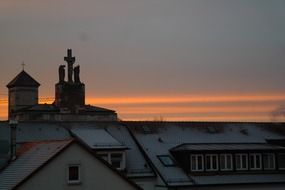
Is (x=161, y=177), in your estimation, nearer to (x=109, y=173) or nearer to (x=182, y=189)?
(x=182, y=189)

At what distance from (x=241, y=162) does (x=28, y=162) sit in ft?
72.5

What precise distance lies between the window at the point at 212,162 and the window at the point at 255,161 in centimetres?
375

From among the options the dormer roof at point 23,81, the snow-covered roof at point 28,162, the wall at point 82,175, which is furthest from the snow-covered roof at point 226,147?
the dormer roof at point 23,81

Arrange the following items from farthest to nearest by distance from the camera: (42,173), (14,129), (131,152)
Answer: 1. (131,152)
2. (14,129)
3. (42,173)

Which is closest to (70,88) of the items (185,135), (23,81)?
(185,135)

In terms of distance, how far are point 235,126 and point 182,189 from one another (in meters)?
14.2

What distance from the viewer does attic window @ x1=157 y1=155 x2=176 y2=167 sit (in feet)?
181

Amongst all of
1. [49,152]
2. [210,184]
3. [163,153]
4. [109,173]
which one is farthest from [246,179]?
[49,152]

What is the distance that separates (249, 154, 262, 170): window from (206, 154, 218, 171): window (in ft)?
12.3

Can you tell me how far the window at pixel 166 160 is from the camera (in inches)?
2169

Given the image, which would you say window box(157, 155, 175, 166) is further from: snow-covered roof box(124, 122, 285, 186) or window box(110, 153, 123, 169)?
window box(110, 153, 123, 169)

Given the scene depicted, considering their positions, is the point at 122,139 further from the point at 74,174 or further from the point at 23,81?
the point at 23,81

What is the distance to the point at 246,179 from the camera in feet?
183

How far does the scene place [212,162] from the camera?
5594 cm
